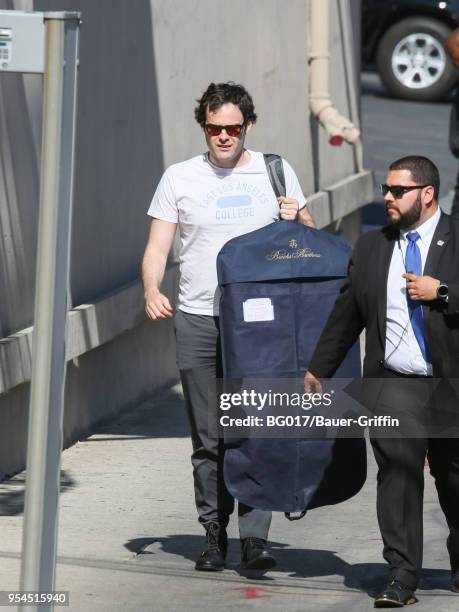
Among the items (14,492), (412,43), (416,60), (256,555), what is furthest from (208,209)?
(416,60)

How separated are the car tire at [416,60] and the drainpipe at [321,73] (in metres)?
9.32

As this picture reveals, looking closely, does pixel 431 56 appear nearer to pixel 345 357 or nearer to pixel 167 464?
pixel 167 464

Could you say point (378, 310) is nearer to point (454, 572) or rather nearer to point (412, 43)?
point (454, 572)

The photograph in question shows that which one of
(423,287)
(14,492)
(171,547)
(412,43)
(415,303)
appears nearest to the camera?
(423,287)

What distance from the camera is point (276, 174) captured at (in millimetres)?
6480

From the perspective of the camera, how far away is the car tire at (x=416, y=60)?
2194 centimetres

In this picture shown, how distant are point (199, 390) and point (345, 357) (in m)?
0.63

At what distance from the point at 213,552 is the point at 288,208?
1445 mm

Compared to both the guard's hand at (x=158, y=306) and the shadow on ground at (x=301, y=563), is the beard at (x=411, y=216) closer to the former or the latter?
the guard's hand at (x=158, y=306)

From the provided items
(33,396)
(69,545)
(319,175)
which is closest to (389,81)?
(319,175)

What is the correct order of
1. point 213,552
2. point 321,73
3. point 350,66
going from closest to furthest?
1. point 213,552
2. point 321,73
3. point 350,66

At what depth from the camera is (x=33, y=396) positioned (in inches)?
165

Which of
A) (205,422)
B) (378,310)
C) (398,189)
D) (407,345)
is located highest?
(398,189)

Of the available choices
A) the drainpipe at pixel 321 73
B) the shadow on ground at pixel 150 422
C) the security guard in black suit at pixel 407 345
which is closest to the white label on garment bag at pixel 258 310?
the security guard in black suit at pixel 407 345
